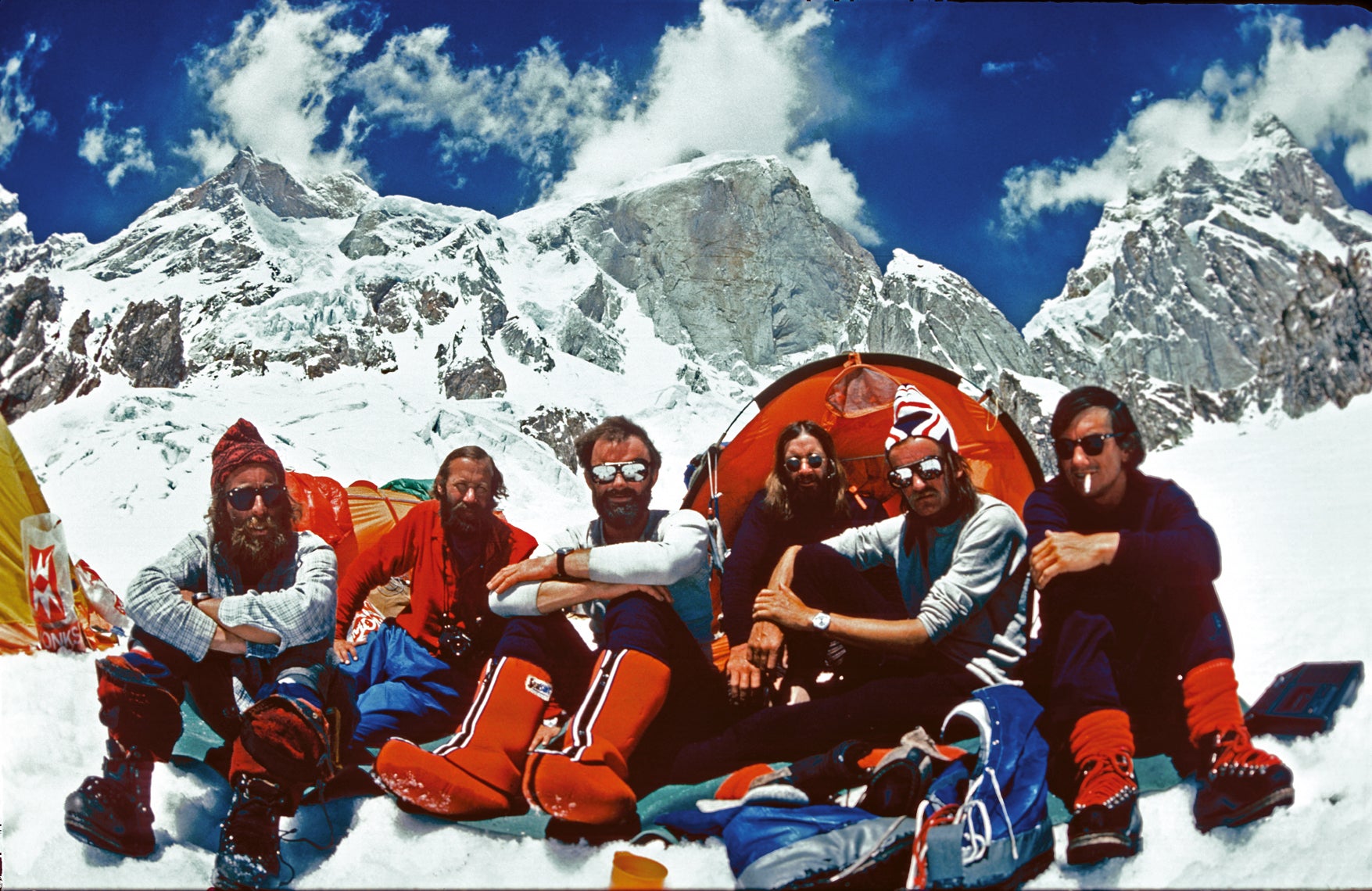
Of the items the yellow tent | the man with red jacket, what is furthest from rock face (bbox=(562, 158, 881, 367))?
the yellow tent

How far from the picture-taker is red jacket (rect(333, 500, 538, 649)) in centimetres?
465

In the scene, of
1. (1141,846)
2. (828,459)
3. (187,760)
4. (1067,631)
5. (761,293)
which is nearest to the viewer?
(1141,846)

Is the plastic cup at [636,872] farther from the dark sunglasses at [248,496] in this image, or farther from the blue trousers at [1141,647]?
the dark sunglasses at [248,496]

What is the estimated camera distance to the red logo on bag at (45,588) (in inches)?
196

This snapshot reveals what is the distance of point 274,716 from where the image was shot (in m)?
3.79

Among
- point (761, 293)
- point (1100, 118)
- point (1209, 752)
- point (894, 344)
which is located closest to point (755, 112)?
point (761, 293)

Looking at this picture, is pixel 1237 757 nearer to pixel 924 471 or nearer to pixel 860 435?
pixel 924 471

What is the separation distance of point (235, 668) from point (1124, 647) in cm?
381

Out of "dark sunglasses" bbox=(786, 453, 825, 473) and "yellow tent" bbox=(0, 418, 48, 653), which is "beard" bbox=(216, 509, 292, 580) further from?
"dark sunglasses" bbox=(786, 453, 825, 473)

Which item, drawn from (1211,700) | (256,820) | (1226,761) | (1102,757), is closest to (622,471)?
(256,820)

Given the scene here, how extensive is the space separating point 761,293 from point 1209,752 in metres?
3.29

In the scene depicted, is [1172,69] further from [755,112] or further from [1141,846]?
[1141,846]

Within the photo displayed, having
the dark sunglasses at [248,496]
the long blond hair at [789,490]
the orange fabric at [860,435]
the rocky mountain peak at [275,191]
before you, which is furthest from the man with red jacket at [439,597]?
the rocky mountain peak at [275,191]

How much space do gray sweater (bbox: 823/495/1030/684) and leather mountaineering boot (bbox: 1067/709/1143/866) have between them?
0.42m
